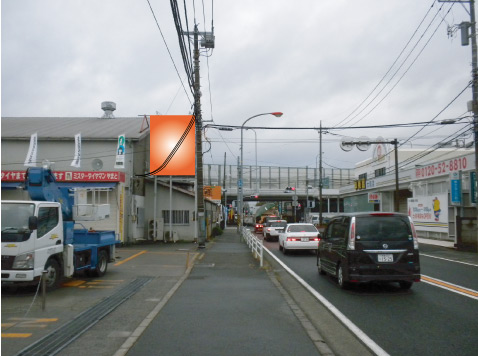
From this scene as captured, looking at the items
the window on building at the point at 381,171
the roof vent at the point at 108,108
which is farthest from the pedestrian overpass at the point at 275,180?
the roof vent at the point at 108,108

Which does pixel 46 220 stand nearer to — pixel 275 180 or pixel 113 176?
pixel 113 176

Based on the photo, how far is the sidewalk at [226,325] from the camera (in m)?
5.68

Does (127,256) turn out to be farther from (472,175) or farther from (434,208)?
(434,208)

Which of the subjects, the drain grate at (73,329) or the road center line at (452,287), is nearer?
the drain grate at (73,329)

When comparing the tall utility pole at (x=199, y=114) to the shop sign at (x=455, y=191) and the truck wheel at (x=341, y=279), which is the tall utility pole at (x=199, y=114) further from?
the shop sign at (x=455, y=191)

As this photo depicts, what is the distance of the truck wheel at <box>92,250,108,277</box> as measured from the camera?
12227 millimetres

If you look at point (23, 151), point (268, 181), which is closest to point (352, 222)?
point (23, 151)

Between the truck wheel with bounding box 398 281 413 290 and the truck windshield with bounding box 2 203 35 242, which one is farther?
the truck wheel with bounding box 398 281 413 290

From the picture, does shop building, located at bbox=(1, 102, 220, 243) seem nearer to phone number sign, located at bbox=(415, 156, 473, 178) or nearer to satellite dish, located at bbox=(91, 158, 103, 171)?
satellite dish, located at bbox=(91, 158, 103, 171)

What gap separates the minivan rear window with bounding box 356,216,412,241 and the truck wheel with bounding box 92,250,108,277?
7.12 meters

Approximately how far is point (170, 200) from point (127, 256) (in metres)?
8.13

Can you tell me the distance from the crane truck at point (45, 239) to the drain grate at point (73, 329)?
1603mm

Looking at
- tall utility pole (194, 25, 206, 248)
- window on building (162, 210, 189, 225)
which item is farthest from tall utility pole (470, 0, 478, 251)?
window on building (162, 210, 189, 225)

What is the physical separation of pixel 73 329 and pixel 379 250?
637 cm
